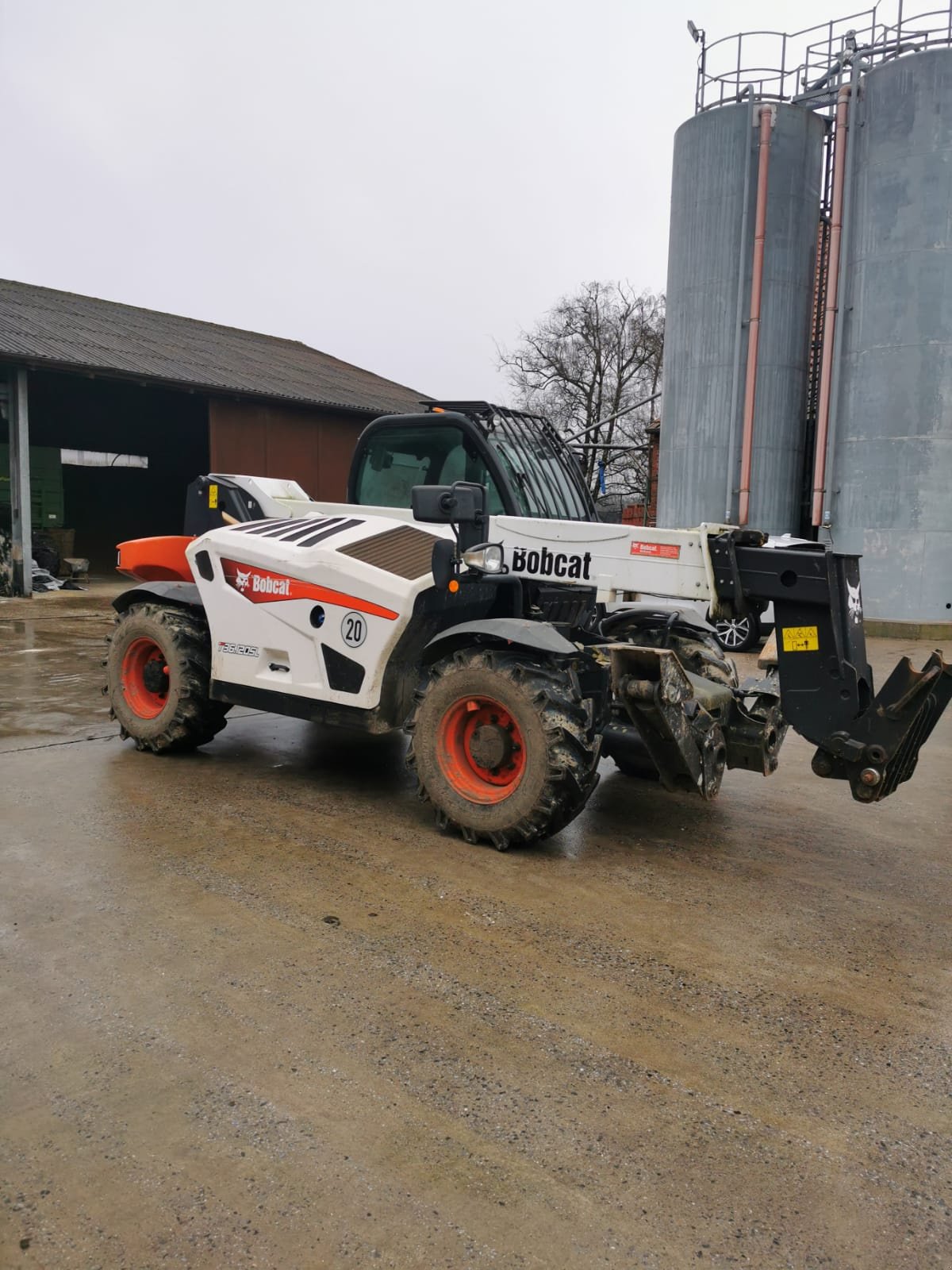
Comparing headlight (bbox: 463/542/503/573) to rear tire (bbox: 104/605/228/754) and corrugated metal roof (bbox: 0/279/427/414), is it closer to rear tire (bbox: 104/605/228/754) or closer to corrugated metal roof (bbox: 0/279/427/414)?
rear tire (bbox: 104/605/228/754)

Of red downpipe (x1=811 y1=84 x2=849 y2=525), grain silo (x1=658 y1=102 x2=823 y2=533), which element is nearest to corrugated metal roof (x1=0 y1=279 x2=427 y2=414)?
grain silo (x1=658 y1=102 x2=823 y2=533)

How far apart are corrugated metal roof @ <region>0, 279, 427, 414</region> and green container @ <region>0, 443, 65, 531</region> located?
4.64 m

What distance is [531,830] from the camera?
15.7 ft

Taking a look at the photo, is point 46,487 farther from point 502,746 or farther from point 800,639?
point 800,639

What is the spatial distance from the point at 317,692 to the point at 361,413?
1971cm

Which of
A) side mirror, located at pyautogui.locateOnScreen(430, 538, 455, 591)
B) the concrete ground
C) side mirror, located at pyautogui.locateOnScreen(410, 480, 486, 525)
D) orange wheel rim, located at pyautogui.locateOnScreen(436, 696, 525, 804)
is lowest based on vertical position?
the concrete ground

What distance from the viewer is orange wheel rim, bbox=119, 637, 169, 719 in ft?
21.6

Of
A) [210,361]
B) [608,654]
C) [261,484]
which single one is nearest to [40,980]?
[608,654]

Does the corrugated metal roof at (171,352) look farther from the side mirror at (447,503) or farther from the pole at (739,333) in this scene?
the side mirror at (447,503)

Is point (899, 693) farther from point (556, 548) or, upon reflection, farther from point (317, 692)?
point (317, 692)

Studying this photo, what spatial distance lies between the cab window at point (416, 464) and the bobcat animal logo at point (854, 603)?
79.6 inches

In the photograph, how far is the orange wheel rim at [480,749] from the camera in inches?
195

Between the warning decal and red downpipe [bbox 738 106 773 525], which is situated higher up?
red downpipe [bbox 738 106 773 525]

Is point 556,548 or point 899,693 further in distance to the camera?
point 556,548
